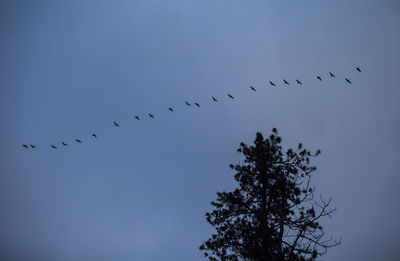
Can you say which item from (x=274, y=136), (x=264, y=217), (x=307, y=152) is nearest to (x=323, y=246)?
(x=264, y=217)

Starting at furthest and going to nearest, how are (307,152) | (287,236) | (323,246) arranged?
(307,152) → (287,236) → (323,246)

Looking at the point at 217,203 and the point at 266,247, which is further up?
the point at 217,203

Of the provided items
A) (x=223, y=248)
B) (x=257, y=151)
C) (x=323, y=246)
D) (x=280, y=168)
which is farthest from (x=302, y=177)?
(x=223, y=248)

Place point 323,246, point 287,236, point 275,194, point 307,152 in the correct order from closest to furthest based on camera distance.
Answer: point 323,246, point 287,236, point 275,194, point 307,152

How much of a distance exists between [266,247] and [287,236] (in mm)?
1063

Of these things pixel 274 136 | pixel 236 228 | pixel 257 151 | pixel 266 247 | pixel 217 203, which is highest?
pixel 274 136

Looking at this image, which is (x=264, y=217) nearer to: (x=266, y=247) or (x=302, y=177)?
(x=266, y=247)

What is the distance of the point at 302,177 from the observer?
48.5 feet

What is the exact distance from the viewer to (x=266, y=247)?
1274 cm

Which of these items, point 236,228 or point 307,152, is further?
point 307,152

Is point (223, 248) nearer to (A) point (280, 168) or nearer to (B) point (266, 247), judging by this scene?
(B) point (266, 247)

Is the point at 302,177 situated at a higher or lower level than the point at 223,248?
higher

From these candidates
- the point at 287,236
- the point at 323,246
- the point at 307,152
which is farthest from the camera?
the point at 307,152

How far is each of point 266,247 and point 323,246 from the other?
2228 millimetres
